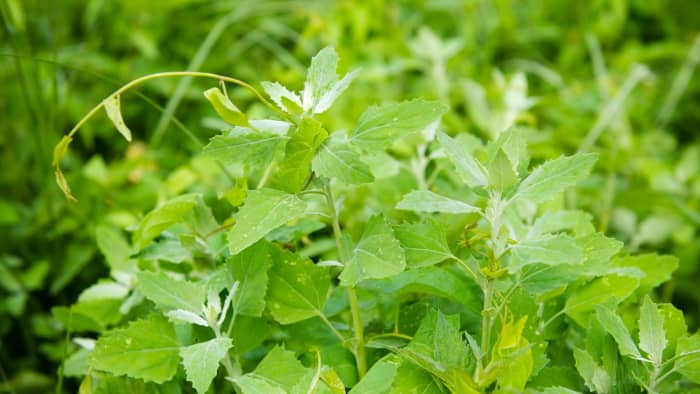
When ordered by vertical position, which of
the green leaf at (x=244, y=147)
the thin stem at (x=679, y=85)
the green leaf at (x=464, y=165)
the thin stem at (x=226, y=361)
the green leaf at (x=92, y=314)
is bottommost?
the thin stem at (x=679, y=85)

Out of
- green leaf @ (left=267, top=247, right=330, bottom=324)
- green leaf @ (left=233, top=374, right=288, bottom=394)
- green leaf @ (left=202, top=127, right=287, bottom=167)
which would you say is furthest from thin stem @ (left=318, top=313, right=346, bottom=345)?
green leaf @ (left=202, top=127, right=287, bottom=167)

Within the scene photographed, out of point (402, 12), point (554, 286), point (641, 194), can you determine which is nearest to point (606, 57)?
point (402, 12)

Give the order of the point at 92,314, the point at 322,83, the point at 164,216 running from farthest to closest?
the point at 92,314, the point at 164,216, the point at 322,83

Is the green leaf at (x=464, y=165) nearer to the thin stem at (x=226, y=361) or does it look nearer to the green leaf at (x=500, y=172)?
the green leaf at (x=500, y=172)

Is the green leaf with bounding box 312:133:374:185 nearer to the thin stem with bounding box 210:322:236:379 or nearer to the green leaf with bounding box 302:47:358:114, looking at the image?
the green leaf with bounding box 302:47:358:114

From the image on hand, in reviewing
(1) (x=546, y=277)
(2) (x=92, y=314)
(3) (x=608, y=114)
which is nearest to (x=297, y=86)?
(3) (x=608, y=114)

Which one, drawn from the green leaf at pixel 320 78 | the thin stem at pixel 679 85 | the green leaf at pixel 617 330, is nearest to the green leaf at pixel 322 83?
the green leaf at pixel 320 78

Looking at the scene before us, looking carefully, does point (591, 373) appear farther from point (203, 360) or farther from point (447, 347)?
point (203, 360)
